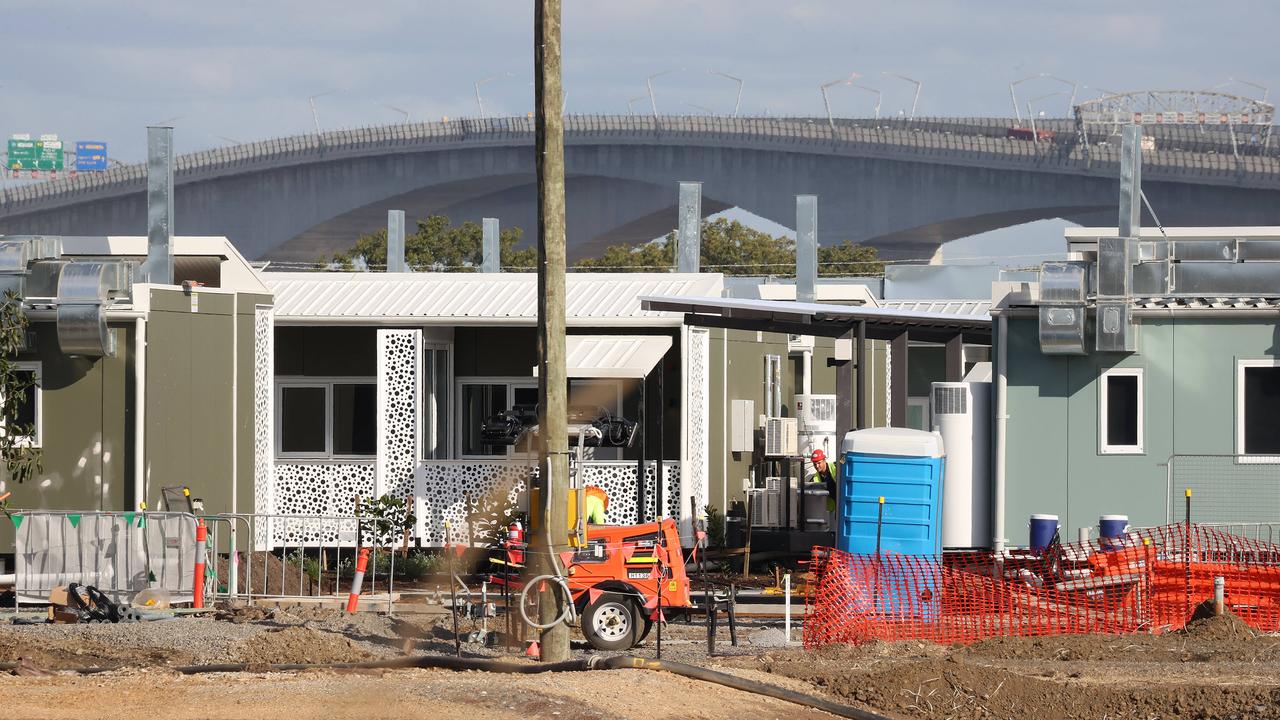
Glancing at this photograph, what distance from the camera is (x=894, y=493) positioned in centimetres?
1617

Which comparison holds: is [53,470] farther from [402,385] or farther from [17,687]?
[17,687]

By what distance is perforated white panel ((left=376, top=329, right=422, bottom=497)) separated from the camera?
22.2 meters

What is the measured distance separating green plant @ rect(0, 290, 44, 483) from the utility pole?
843 cm

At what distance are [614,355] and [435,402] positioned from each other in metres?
3.85

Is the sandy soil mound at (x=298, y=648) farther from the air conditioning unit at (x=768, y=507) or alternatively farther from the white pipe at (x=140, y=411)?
the air conditioning unit at (x=768, y=507)

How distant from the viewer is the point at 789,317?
19625mm

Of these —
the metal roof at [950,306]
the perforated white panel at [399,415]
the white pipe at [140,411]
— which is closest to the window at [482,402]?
the perforated white panel at [399,415]

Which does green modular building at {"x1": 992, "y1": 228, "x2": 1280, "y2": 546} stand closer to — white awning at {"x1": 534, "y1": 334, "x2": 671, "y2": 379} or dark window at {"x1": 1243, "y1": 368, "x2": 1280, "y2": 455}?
dark window at {"x1": 1243, "y1": 368, "x2": 1280, "y2": 455}

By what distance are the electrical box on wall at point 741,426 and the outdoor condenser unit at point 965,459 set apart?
4.95 metres

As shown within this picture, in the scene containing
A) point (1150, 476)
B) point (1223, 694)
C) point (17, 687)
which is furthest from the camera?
point (1150, 476)

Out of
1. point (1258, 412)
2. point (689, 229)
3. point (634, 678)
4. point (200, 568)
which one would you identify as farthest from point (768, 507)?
point (634, 678)

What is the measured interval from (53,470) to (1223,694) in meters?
13.3

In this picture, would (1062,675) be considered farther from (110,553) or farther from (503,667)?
(110,553)

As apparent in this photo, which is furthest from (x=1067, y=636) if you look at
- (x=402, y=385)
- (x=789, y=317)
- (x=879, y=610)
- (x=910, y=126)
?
(x=910, y=126)
